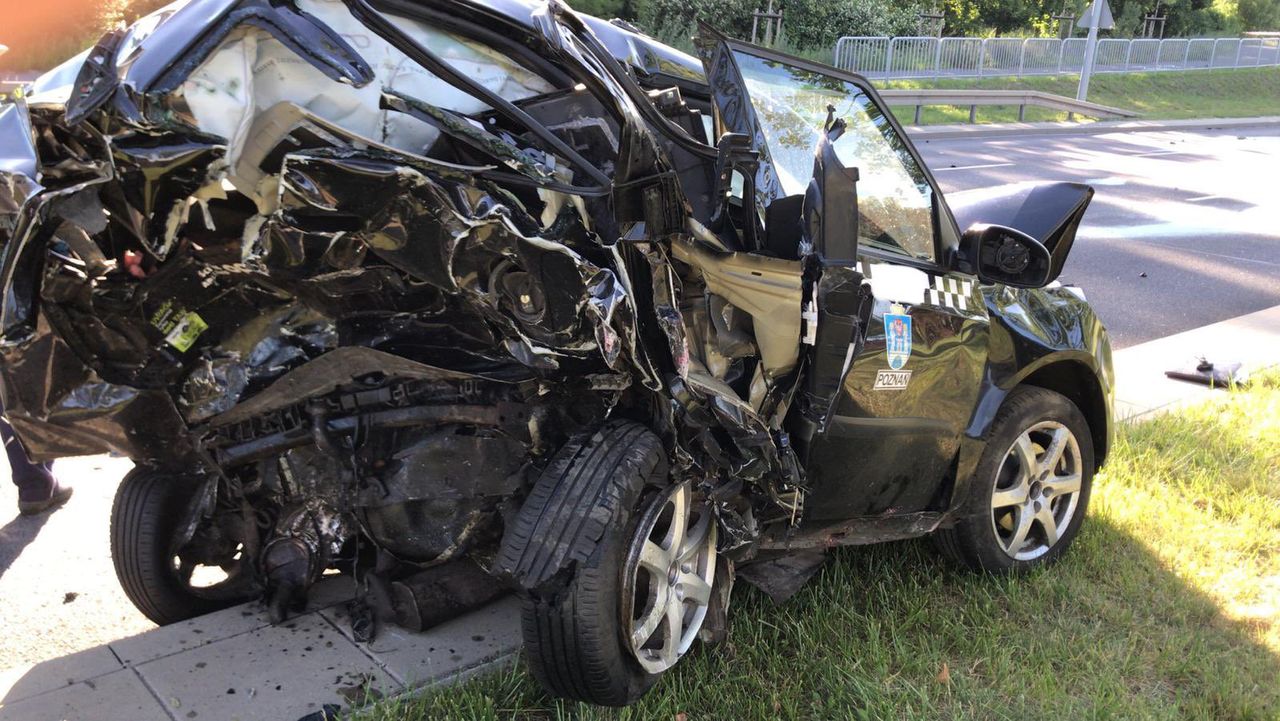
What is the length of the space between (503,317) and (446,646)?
4.70 ft

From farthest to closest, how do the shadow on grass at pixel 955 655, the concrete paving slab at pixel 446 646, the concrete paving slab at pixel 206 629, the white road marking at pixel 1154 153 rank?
the white road marking at pixel 1154 153 < the concrete paving slab at pixel 206 629 < the concrete paving slab at pixel 446 646 < the shadow on grass at pixel 955 655

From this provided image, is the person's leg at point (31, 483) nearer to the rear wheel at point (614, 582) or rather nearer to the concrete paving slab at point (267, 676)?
the concrete paving slab at point (267, 676)

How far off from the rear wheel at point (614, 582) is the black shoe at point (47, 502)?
2.92m

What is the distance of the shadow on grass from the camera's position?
317 cm

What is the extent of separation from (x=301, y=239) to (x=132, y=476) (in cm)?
162

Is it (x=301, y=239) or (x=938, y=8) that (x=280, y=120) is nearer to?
(x=301, y=239)

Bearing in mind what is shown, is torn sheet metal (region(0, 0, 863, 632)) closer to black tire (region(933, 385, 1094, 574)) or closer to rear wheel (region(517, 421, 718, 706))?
rear wheel (region(517, 421, 718, 706))

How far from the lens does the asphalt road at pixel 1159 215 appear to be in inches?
362

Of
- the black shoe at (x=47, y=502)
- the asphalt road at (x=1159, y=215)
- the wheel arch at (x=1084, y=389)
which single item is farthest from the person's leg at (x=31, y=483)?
the asphalt road at (x=1159, y=215)

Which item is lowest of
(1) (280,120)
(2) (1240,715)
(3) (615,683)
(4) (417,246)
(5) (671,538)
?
(2) (1240,715)

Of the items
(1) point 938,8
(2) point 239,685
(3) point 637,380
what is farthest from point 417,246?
(1) point 938,8

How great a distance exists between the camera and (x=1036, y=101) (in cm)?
2641

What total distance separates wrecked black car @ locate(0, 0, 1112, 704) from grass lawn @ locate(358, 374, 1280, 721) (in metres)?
0.19

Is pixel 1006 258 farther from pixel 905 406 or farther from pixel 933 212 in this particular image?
pixel 905 406
